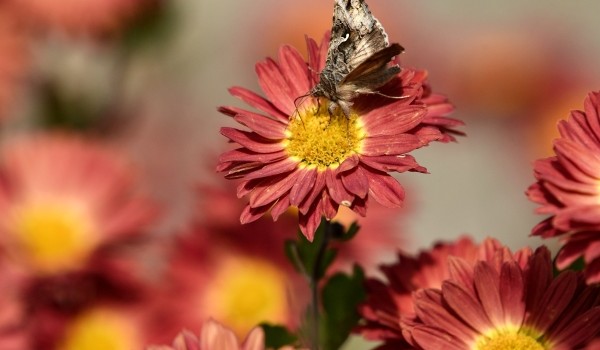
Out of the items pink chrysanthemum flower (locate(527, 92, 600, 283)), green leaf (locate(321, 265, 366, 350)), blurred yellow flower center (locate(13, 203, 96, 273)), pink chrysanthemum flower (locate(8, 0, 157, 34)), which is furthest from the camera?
pink chrysanthemum flower (locate(8, 0, 157, 34))

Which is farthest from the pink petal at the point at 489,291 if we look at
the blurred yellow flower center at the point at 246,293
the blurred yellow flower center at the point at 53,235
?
the blurred yellow flower center at the point at 53,235

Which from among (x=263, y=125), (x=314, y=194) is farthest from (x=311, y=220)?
(x=263, y=125)

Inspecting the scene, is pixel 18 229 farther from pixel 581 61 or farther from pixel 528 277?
pixel 581 61

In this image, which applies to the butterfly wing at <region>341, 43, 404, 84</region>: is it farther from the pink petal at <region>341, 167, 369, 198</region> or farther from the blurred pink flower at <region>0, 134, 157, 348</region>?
the blurred pink flower at <region>0, 134, 157, 348</region>

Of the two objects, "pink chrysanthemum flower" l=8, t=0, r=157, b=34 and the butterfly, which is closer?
the butterfly

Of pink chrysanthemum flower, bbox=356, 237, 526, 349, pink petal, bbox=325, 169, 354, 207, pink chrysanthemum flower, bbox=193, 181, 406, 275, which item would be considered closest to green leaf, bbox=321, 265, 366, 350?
pink chrysanthemum flower, bbox=356, 237, 526, 349

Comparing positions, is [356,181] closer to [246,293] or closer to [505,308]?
[505,308]

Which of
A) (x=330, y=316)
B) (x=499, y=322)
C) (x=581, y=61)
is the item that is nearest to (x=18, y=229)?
(x=330, y=316)
